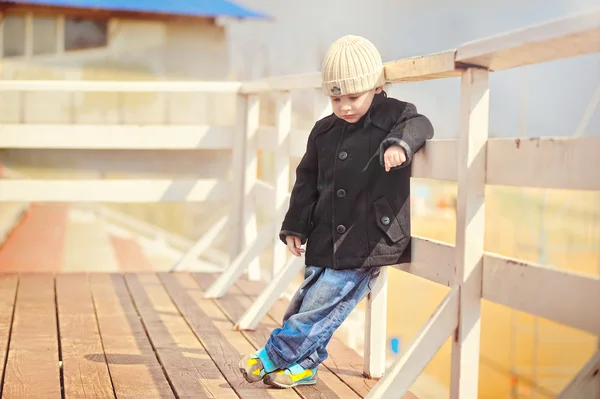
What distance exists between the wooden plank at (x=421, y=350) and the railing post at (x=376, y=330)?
47 centimetres

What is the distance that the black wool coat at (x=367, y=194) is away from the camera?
2.12 m

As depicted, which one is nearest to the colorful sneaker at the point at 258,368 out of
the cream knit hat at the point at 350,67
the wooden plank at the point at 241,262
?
the cream knit hat at the point at 350,67

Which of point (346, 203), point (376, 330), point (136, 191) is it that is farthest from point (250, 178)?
point (346, 203)

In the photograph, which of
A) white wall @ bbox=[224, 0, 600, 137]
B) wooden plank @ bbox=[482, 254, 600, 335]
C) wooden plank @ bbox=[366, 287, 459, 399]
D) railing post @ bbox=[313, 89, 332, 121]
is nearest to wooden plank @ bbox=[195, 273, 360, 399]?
wooden plank @ bbox=[366, 287, 459, 399]

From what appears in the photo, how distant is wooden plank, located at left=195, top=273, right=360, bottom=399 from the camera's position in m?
2.27

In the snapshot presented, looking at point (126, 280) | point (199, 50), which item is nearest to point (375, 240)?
point (126, 280)

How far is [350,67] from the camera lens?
2123 mm

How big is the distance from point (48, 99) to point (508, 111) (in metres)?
14.3

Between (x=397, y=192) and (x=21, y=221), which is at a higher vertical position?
(x=397, y=192)

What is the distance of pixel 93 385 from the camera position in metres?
2.31

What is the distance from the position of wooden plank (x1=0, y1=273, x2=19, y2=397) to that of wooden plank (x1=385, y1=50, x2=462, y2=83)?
46.9 inches

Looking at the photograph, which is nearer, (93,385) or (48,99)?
(93,385)

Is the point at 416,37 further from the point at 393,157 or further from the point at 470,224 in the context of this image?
the point at 470,224

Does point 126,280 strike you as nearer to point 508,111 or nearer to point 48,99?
point 48,99
